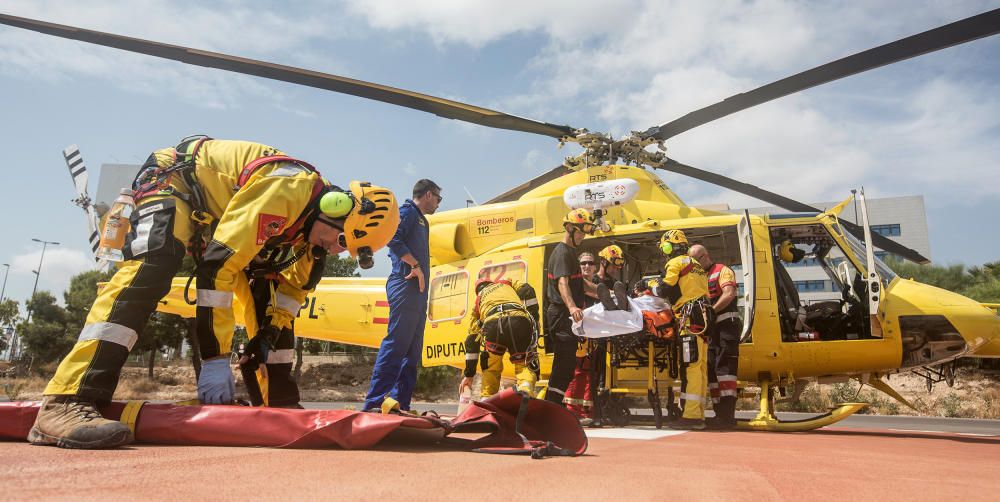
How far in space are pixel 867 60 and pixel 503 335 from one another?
4.17 metres

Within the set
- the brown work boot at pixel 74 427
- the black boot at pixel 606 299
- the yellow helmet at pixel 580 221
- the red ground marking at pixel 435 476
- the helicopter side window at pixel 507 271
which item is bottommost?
the red ground marking at pixel 435 476

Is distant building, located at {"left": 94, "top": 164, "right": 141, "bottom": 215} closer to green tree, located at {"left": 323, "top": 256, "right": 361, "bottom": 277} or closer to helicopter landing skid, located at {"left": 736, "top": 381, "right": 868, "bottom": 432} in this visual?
green tree, located at {"left": 323, "top": 256, "right": 361, "bottom": 277}

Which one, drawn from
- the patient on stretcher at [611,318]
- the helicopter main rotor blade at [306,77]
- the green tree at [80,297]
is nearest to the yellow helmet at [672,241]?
the patient on stretcher at [611,318]

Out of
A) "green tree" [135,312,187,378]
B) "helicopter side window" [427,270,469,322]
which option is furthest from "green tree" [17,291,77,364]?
"helicopter side window" [427,270,469,322]

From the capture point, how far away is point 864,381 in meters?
6.39

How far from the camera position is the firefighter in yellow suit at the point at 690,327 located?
5.48 metres

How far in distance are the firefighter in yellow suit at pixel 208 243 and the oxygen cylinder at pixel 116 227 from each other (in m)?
0.09

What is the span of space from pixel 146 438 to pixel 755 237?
5.95m

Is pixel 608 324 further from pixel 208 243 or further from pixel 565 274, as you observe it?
pixel 208 243

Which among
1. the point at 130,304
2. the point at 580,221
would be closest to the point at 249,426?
the point at 130,304

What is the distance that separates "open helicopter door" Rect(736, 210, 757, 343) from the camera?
18.7 feet

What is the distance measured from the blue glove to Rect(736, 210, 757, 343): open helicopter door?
4696 mm

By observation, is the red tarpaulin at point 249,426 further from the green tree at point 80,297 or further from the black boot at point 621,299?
the green tree at point 80,297

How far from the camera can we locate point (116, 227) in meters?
3.02
